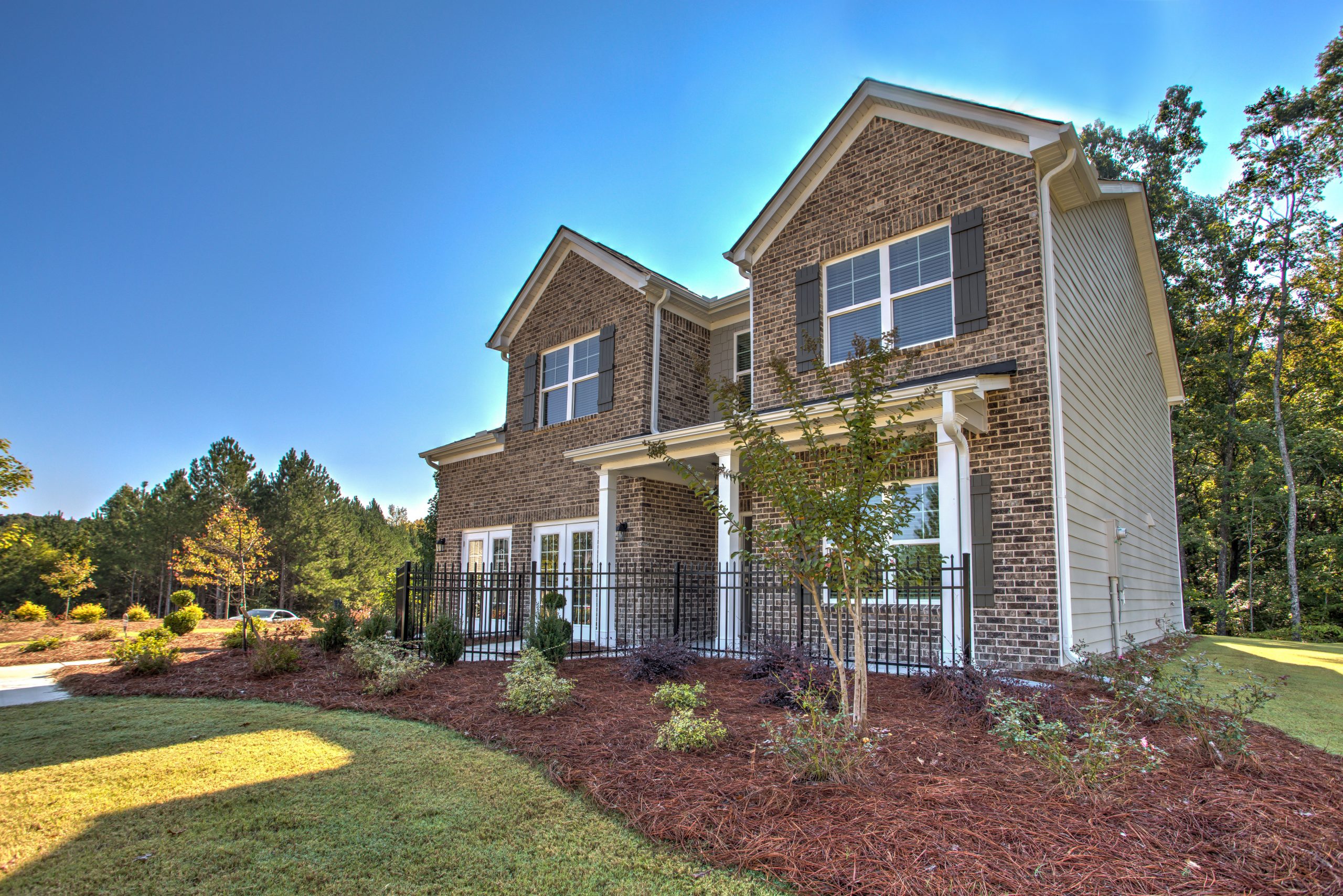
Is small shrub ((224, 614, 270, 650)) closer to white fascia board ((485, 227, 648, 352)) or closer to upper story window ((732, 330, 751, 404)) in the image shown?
white fascia board ((485, 227, 648, 352))

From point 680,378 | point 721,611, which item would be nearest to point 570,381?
point 680,378

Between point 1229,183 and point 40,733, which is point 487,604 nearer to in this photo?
point 40,733

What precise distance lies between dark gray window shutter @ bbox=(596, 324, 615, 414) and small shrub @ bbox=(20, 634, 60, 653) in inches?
409

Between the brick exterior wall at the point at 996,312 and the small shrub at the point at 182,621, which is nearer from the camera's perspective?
the brick exterior wall at the point at 996,312

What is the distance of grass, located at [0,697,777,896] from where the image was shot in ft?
9.46

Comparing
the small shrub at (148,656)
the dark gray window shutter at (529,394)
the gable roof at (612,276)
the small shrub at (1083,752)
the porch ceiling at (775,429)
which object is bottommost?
the small shrub at (148,656)

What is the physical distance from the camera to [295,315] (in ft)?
57.1

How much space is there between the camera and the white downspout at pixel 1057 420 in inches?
293

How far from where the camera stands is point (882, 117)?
977 centimetres

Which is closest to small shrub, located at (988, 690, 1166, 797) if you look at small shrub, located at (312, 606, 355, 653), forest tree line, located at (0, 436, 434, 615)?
small shrub, located at (312, 606, 355, 653)

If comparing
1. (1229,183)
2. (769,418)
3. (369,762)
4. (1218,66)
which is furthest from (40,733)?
(1229,183)

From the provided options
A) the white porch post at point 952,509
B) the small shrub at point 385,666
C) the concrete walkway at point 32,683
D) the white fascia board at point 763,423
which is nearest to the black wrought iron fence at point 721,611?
the white porch post at point 952,509

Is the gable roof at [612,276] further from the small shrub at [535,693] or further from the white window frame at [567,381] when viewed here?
the small shrub at [535,693]

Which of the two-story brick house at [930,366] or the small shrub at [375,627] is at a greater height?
the two-story brick house at [930,366]
